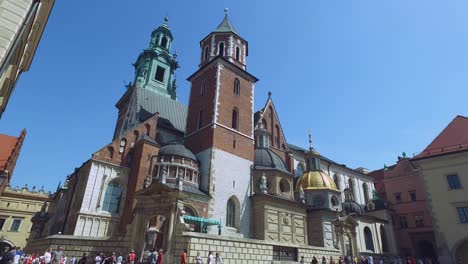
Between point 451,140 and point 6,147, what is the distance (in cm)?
4889

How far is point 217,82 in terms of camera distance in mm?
28266

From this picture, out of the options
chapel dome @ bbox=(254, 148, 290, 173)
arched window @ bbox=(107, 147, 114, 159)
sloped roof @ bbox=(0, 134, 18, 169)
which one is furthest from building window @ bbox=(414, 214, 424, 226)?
sloped roof @ bbox=(0, 134, 18, 169)

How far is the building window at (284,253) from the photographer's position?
16.4m

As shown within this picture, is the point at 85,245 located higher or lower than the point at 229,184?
lower

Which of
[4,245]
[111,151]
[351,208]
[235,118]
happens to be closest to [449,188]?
[351,208]

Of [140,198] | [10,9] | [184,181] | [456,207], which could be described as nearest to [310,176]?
[456,207]

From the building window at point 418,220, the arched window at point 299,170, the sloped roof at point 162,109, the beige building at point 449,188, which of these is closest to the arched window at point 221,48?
the sloped roof at point 162,109

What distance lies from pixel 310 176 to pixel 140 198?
65.3ft

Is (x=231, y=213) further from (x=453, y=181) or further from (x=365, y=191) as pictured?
(x=365, y=191)

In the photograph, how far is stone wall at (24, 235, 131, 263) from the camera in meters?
15.0

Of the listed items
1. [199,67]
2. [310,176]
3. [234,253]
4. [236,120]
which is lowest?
[234,253]

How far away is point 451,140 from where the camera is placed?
2870cm

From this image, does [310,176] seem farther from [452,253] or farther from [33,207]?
[33,207]

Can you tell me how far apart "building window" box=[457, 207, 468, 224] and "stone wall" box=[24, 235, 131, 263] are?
2718 cm
